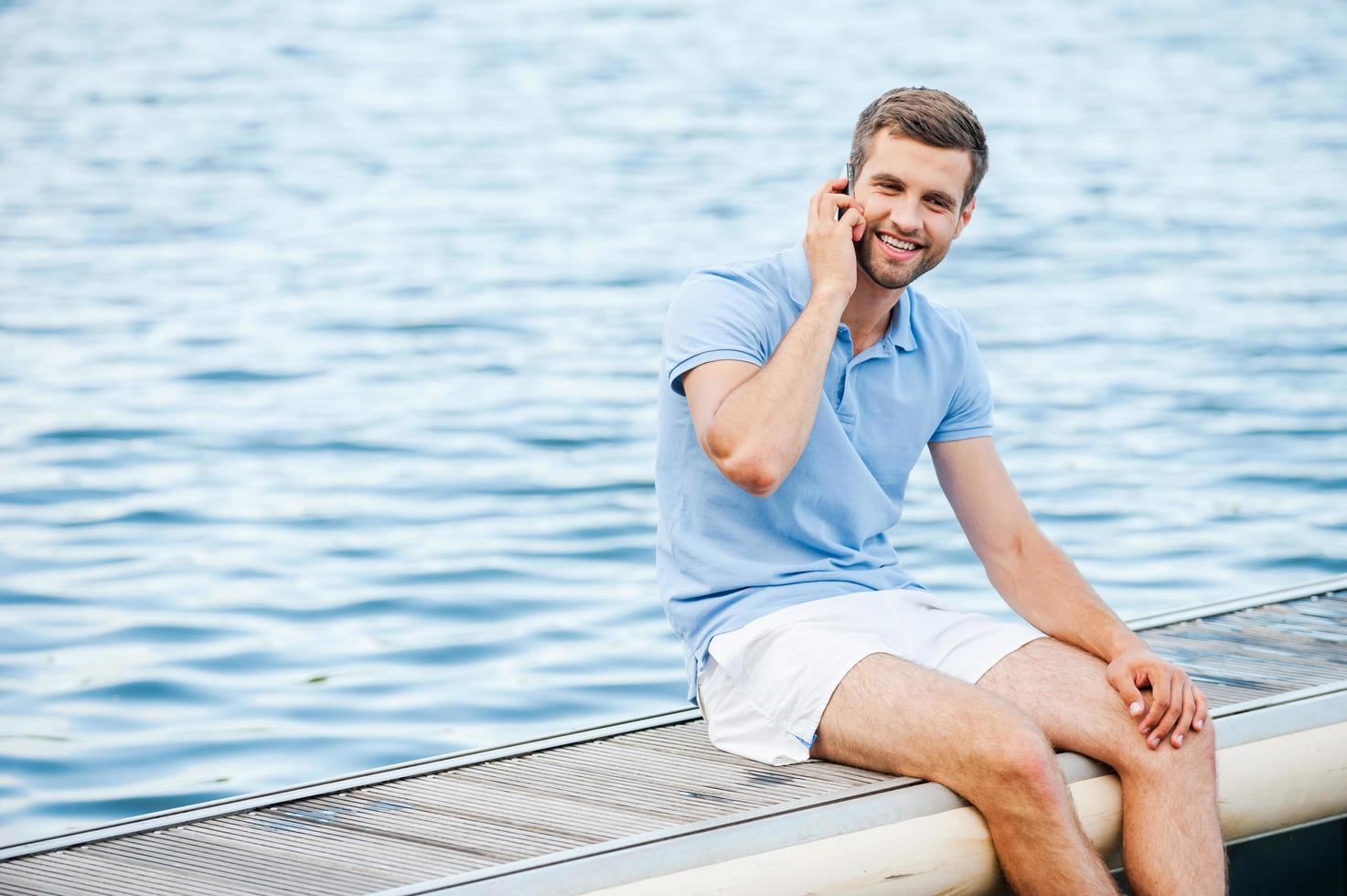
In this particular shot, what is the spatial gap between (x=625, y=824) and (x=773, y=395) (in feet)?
2.47

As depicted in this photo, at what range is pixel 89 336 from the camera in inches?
409

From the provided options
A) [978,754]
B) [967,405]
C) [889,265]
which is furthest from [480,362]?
[978,754]

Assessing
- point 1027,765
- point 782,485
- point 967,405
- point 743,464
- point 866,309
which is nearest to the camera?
point 1027,765

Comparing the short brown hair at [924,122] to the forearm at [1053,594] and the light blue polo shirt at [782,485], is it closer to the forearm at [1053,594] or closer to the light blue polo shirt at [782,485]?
the light blue polo shirt at [782,485]

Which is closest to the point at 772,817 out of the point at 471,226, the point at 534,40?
the point at 471,226

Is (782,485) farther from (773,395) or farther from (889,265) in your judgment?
(889,265)

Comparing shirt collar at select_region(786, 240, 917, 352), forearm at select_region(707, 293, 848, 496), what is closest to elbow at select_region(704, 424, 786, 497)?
forearm at select_region(707, 293, 848, 496)

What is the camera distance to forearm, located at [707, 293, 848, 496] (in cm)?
307

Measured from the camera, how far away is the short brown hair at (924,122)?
335cm

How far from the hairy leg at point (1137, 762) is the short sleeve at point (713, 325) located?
74 centimetres

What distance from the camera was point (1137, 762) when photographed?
3.17m

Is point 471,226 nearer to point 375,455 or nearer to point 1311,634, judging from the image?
point 375,455

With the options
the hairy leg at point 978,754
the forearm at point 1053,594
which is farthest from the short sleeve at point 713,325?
the forearm at point 1053,594

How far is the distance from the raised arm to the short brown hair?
0.79ft
